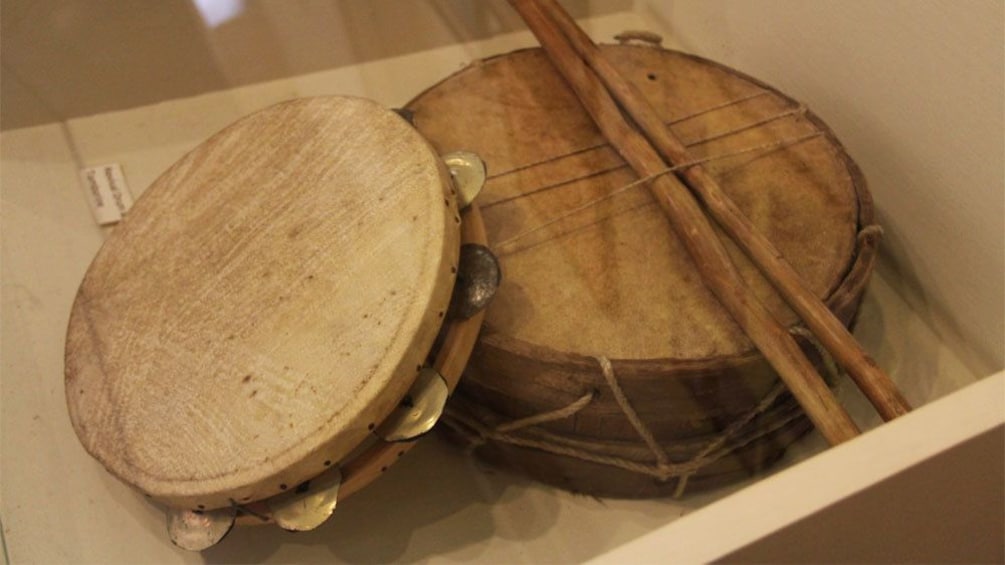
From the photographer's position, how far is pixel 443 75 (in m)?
1.41

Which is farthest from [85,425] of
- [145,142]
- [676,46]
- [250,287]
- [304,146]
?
[676,46]

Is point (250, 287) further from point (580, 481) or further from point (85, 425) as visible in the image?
point (580, 481)

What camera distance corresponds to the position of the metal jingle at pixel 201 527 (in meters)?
0.78

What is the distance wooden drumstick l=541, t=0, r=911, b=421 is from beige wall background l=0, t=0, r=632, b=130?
13.6 inches

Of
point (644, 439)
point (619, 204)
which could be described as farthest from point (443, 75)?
point (644, 439)

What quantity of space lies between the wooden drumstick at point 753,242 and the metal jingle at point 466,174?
236mm

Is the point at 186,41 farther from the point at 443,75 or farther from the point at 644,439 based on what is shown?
the point at 644,439

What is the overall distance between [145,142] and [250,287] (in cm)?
63

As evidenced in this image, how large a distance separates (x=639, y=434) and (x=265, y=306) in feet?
1.36

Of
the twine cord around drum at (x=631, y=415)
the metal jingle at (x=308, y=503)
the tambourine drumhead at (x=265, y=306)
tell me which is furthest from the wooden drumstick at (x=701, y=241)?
the metal jingle at (x=308, y=503)

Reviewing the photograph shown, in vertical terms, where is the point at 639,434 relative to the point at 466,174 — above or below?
below

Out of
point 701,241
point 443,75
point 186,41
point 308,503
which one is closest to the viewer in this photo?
point 308,503

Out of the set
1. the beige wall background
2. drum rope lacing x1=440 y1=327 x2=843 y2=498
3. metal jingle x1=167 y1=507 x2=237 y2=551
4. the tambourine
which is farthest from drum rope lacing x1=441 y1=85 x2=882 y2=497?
the beige wall background

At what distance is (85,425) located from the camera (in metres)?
0.83
